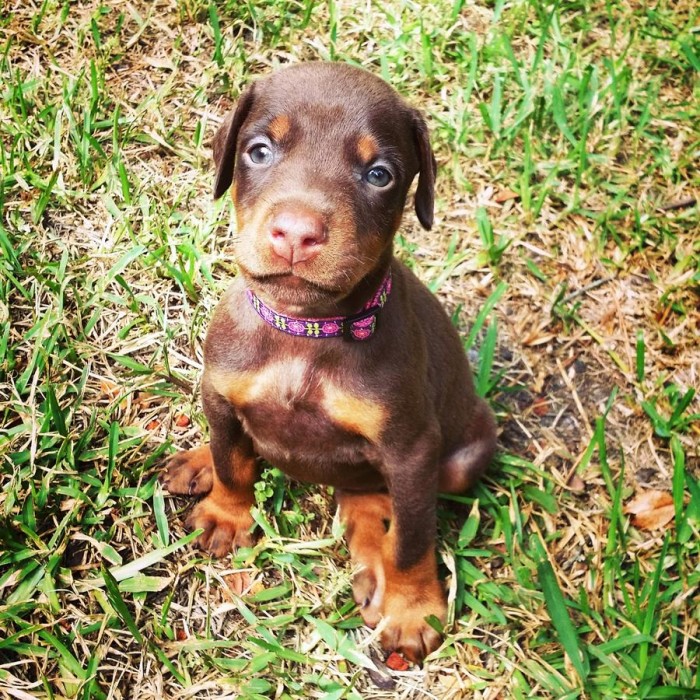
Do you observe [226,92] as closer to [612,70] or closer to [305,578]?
[612,70]

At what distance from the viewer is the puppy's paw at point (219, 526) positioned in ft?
12.9

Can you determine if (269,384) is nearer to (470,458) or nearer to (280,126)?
(280,126)

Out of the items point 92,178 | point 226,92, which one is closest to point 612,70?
point 226,92

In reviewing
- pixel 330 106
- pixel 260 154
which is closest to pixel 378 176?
pixel 330 106

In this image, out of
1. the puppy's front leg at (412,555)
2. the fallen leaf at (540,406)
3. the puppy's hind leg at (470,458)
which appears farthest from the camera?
the fallen leaf at (540,406)

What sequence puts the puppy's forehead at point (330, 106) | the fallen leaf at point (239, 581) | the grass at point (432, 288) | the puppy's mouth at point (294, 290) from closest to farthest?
the puppy's mouth at point (294, 290)
the puppy's forehead at point (330, 106)
the grass at point (432, 288)
the fallen leaf at point (239, 581)

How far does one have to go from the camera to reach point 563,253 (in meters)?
5.23

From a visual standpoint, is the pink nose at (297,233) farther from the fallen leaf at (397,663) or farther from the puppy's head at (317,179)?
the fallen leaf at (397,663)

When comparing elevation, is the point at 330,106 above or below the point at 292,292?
above

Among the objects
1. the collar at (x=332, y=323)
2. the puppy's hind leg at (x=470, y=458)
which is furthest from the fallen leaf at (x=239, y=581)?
the collar at (x=332, y=323)

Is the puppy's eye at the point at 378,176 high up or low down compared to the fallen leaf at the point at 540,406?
up

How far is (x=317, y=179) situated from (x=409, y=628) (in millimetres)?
2111

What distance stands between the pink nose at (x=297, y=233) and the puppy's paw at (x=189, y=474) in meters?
1.72

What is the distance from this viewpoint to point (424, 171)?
327 cm
